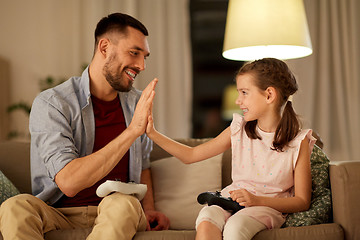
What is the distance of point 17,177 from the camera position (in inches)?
78.4

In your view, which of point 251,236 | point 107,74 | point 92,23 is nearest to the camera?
point 251,236

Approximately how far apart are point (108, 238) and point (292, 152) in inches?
29.6

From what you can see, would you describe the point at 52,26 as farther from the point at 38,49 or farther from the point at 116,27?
the point at 116,27

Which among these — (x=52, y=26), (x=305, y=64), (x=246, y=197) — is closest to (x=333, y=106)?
(x=305, y=64)

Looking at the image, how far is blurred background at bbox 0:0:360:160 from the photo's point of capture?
13.3 feet

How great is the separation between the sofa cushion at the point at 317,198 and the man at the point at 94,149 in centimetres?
54

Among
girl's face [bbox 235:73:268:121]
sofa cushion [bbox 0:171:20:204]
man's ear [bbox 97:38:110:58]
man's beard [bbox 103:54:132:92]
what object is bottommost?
sofa cushion [bbox 0:171:20:204]

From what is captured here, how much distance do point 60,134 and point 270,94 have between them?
83 centimetres

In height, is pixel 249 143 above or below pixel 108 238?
above

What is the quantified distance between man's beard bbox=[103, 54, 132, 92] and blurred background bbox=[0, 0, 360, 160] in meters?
2.17

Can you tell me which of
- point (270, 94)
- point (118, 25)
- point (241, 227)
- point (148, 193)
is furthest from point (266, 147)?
point (118, 25)

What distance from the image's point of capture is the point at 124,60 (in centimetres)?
190

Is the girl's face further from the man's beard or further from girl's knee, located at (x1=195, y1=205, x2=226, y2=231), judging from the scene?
the man's beard

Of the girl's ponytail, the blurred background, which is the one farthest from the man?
the blurred background
